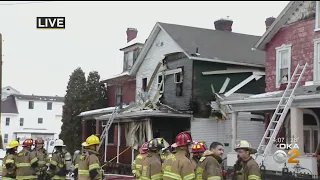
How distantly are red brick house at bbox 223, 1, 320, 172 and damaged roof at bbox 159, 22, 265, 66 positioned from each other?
2753 mm

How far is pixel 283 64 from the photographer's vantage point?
1855 cm

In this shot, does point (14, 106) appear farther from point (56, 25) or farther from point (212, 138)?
point (56, 25)

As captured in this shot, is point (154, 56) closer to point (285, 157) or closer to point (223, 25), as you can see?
point (223, 25)

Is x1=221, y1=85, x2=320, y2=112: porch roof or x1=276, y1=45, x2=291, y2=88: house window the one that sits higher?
x1=276, y1=45, x2=291, y2=88: house window

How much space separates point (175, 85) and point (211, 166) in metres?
15.9

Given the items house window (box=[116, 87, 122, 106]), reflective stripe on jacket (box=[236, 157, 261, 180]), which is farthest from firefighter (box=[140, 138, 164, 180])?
house window (box=[116, 87, 122, 106])

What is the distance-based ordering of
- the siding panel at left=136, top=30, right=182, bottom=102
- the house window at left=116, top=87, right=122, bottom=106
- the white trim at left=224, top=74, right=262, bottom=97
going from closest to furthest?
the white trim at left=224, top=74, right=262, bottom=97 < the siding panel at left=136, top=30, right=182, bottom=102 < the house window at left=116, top=87, right=122, bottom=106

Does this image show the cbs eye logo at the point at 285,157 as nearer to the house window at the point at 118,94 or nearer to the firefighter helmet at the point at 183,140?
the firefighter helmet at the point at 183,140

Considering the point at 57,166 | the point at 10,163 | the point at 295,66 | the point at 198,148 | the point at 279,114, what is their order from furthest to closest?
the point at 295,66 → the point at 279,114 → the point at 57,166 → the point at 10,163 → the point at 198,148

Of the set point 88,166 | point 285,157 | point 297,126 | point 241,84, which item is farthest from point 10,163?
point 241,84

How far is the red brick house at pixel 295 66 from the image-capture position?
624 inches

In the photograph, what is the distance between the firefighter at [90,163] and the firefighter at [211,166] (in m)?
1.98

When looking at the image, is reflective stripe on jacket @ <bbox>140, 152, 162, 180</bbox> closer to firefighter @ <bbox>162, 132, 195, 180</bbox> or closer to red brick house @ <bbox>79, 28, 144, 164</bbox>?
firefighter @ <bbox>162, 132, 195, 180</bbox>

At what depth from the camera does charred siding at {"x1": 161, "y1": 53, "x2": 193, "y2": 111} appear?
71.1 feet
